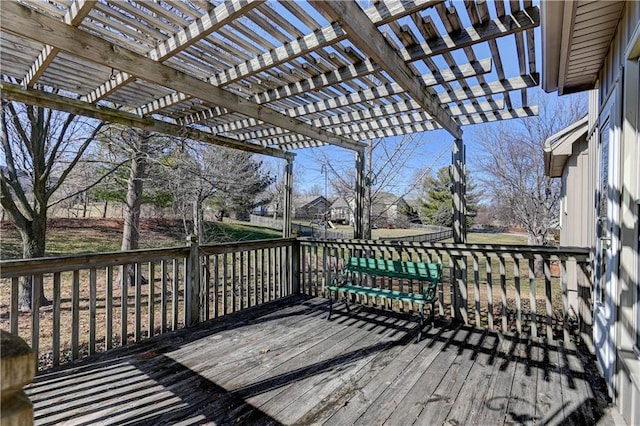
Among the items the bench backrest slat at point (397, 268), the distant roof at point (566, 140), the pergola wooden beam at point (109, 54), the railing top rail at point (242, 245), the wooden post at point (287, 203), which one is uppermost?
the pergola wooden beam at point (109, 54)

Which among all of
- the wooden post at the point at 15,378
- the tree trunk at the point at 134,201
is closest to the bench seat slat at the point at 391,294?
the wooden post at the point at 15,378

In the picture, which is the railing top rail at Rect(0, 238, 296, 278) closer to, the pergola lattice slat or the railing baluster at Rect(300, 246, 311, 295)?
the railing baluster at Rect(300, 246, 311, 295)

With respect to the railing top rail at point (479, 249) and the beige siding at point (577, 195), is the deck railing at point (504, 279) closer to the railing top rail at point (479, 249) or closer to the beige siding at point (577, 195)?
the railing top rail at point (479, 249)

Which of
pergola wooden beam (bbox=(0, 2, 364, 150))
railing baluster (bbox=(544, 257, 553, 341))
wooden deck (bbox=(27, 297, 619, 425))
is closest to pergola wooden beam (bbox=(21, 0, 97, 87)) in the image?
pergola wooden beam (bbox=(0, 2, 364, 150))

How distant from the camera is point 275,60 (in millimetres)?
2682

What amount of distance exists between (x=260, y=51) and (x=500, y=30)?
1.79 meters

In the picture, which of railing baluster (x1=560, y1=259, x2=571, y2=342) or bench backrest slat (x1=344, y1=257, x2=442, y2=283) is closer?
railing baluster (x1=560, y1=259, x2=571, y2=342)

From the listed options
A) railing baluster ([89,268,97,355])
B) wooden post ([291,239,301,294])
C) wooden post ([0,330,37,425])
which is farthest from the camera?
wooden post ([291,239,301,294])

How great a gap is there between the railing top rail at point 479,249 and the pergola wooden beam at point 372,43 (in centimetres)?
166

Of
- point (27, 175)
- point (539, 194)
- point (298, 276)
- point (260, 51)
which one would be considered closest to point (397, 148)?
point (539, 194)

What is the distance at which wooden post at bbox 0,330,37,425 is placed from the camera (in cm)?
55

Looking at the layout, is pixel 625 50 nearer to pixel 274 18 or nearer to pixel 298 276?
pixel 274 18

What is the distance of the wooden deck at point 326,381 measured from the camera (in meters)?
2.12

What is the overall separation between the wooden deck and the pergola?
182 cm
